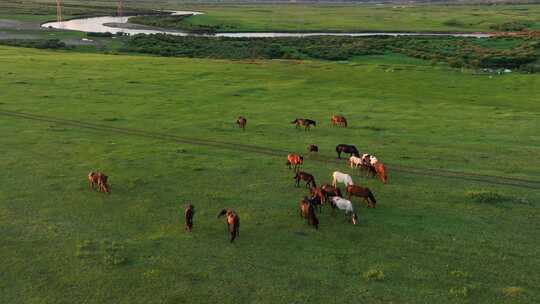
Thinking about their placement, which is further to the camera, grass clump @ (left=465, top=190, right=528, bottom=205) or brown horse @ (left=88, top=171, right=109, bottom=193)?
brown horse @ (left=88, top=171, right=109, bottom=193)

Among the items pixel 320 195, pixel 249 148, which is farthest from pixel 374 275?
pixel 249 148

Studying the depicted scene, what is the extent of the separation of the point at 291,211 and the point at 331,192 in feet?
5.34

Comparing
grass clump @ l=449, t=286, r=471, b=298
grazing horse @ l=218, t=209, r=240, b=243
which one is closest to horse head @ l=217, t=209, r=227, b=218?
grazing horse @ l=218, t=209, r=240, b=243

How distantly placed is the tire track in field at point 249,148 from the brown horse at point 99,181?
26.9 ft

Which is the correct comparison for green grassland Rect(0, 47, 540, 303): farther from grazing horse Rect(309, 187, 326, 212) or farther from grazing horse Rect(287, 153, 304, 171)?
grazing horse Rect(309, 187, 326, 212)

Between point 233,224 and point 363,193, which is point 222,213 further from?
point 363,193

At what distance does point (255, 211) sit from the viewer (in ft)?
59.2

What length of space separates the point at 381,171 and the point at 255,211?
6451mm

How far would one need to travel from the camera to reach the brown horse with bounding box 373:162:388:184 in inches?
843

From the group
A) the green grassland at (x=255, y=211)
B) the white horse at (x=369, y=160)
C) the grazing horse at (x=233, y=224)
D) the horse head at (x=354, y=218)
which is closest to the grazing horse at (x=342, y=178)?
the green grassland at (x=255, y=211)

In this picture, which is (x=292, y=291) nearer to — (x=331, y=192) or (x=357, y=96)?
(x=331, y=192)

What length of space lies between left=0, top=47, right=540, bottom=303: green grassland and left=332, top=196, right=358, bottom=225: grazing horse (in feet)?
1.23

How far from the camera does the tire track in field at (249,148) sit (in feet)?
71.5

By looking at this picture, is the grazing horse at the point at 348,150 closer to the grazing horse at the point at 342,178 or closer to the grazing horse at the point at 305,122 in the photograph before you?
the grazing horse at the point at 342,178
